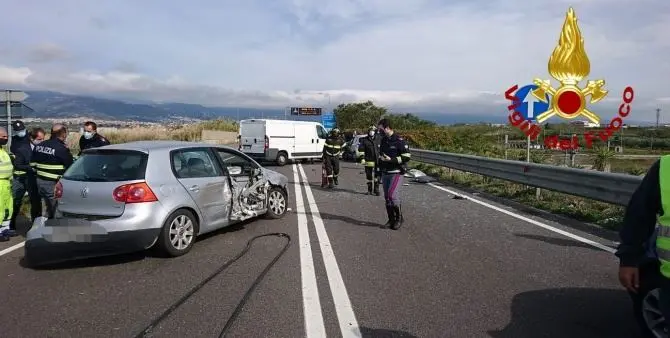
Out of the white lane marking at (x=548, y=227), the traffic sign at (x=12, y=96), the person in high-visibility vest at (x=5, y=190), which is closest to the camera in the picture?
the white lane marking at (x=548, y=227)

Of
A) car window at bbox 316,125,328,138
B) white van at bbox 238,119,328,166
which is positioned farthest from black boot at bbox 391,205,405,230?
car window at bbox 316,125,328,138

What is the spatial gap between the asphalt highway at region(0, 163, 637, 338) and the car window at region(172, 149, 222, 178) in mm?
981

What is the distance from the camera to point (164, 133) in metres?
37.7

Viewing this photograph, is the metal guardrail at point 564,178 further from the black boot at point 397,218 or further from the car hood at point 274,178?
the car hood at point 274,178

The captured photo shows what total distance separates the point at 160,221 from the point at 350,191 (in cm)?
797

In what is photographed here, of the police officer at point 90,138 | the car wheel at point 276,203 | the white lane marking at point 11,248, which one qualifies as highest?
the police officer at point 90,138

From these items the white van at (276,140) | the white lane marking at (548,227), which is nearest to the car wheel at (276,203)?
the white lane marking at (548,227)

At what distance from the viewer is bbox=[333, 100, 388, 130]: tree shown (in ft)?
227

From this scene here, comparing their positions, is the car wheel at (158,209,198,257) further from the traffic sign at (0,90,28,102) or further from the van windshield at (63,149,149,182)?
the traffic sign at (0,90,28,102)

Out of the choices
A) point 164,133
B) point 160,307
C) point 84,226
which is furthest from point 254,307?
point 164,133

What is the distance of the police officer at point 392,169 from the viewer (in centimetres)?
828

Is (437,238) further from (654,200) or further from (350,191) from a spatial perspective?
(350,191)

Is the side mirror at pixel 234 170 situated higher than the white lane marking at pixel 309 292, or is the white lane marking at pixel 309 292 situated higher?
the side mirror at pixel 234 170

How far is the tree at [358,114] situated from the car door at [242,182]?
5949 centimetres
